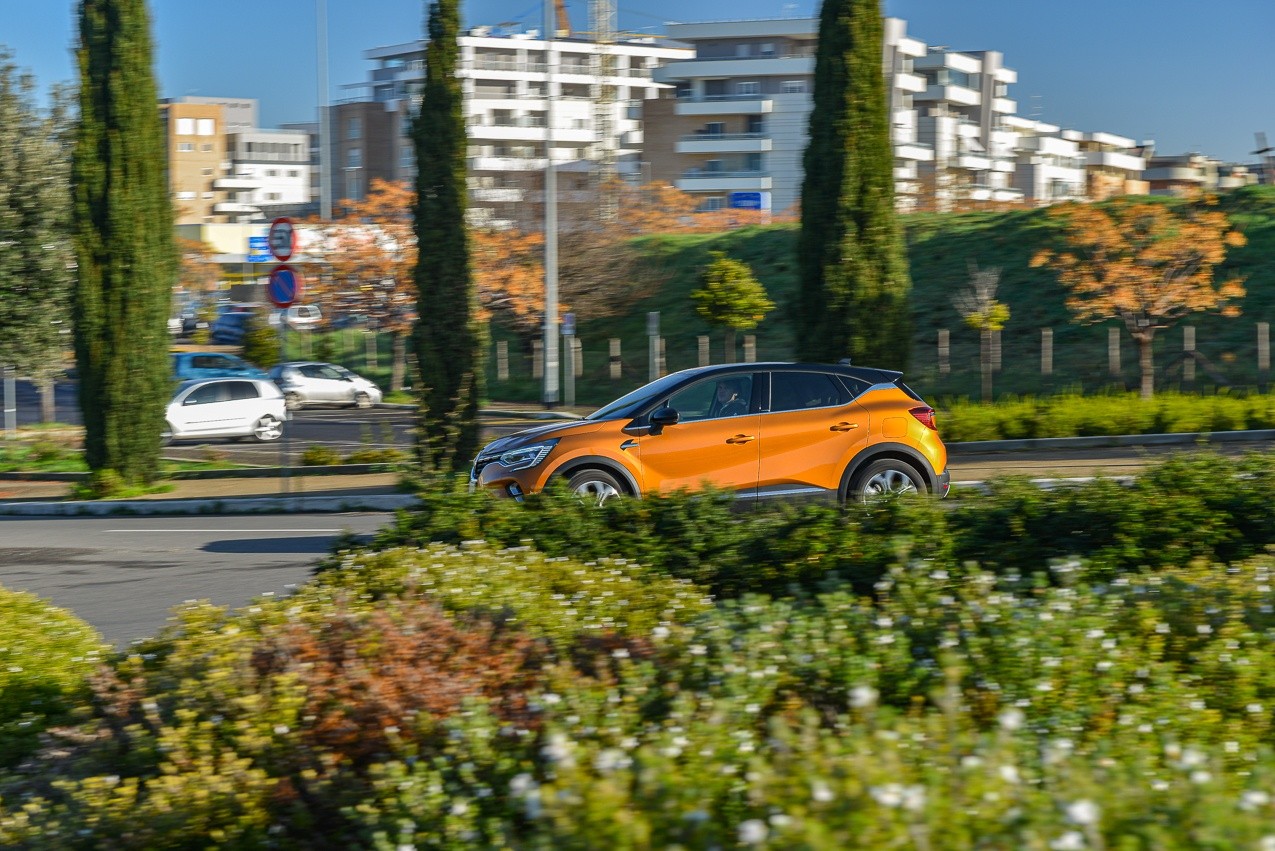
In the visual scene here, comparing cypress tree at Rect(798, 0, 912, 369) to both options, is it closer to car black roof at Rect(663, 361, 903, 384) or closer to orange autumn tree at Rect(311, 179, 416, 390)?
car black roof at Rect(663, 361, 903, 384)

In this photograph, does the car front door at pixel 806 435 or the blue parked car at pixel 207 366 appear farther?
the blue parked car at pixel 207 366

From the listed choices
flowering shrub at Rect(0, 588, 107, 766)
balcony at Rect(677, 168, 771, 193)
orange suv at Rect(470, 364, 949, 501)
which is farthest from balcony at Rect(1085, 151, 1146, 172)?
flowering shrub at Rect(0, 588, 107, 766)

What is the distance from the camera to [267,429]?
30.1 m

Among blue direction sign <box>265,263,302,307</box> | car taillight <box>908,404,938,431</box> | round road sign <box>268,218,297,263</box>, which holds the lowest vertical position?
car taillight <box>908,404,938,431</box>

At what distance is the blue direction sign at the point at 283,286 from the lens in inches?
647

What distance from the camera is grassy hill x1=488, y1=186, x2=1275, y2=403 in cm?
3216

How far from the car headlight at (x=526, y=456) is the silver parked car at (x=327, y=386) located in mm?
27278

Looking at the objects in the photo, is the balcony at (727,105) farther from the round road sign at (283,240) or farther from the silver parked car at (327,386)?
the round road sign at (283,240)

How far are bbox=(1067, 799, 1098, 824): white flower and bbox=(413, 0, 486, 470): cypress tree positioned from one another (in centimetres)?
1600

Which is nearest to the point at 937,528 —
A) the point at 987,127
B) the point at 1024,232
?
the point at 1024,232

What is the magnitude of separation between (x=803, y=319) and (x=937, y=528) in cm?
1378

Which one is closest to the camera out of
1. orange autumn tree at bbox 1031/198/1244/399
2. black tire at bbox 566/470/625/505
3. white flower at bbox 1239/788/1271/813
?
white flower at bbox 1239/788/1271/813

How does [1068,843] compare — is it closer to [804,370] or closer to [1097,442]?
[804,370]

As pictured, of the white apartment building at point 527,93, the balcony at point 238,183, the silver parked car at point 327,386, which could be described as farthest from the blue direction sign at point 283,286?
the balcony at point 238,183
